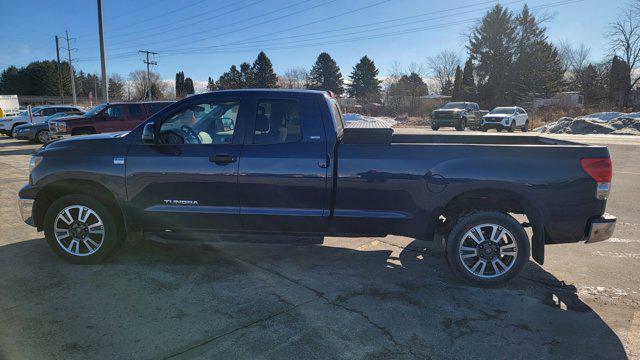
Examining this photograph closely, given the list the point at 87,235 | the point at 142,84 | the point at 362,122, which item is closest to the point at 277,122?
the point at 87,235

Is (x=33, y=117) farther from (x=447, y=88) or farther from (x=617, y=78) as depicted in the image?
(x=447, y=88)

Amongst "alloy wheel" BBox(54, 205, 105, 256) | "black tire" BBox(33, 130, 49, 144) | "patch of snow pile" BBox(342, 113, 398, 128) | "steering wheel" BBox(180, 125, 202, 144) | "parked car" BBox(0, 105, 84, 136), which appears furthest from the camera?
"parked car" BBox(0, 105, 84, 136)

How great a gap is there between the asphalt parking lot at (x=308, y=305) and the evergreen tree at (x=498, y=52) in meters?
56.7

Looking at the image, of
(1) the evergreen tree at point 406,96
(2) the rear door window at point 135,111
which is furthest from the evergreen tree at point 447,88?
(2) the rear door window at point 135,111

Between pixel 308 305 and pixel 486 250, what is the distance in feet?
6.10

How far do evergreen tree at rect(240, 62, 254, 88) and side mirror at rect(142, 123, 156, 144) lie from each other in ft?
261

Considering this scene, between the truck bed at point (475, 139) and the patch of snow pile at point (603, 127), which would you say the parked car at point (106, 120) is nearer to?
the truck bed at point (475, 139)

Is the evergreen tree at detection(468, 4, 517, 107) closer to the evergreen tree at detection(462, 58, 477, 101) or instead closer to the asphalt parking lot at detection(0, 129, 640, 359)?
the evergreen tree at detection(462, 58, 477, 101)

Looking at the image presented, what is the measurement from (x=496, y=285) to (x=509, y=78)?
5955cm

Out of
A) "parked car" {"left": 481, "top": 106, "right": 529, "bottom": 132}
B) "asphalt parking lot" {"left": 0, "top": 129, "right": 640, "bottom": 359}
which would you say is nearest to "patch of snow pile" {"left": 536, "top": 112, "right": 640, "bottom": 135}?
"parked car" {"left": 481, "top": 106, "right": 529, "bottom": 132}

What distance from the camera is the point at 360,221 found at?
14.4ft

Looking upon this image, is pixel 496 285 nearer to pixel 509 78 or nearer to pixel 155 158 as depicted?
pixel 155 158

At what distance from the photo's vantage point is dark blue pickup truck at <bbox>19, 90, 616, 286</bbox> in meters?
4.14

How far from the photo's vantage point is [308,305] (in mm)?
3875
